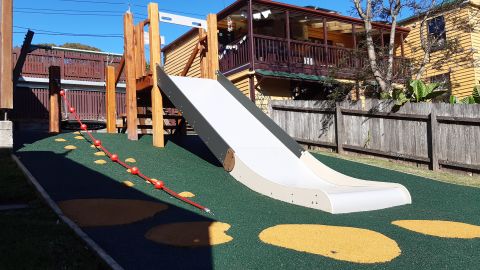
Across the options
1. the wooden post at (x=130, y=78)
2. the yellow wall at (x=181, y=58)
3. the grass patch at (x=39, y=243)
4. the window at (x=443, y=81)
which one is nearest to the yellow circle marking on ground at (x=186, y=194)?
the grass patch at (x=39, y=243)

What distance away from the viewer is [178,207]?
500 centimetres

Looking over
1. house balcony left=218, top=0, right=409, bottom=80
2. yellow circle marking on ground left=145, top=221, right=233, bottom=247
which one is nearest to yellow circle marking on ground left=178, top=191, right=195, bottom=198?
yellow circle marking on ground left=145, top=221, right=233, bottom=247

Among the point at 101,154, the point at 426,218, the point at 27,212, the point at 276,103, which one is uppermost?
the point at 276,103

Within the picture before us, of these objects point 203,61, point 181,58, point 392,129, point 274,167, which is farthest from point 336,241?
point 181,58

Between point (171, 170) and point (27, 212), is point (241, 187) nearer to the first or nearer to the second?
point (171, 170)

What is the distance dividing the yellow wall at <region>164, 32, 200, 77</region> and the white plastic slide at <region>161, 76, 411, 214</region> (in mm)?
10977

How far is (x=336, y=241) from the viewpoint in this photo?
12.6 feet

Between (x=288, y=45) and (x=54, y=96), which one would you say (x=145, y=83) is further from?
(x=288, y=45)

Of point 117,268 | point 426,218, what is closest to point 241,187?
point 426,218

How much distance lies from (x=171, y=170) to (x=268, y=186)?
192 cm

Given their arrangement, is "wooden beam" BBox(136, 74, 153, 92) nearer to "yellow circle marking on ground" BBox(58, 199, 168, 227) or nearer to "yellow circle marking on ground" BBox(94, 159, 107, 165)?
"yellow circle marking on ground" BBox(94, 159, 107, 165)

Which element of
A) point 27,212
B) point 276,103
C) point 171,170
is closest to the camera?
point 27,212

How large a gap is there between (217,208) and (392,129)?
6589 millimetres

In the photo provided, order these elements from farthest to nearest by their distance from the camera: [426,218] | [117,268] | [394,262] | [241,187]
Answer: [241,187] < [426,218] < [394,262] < [117,268]
